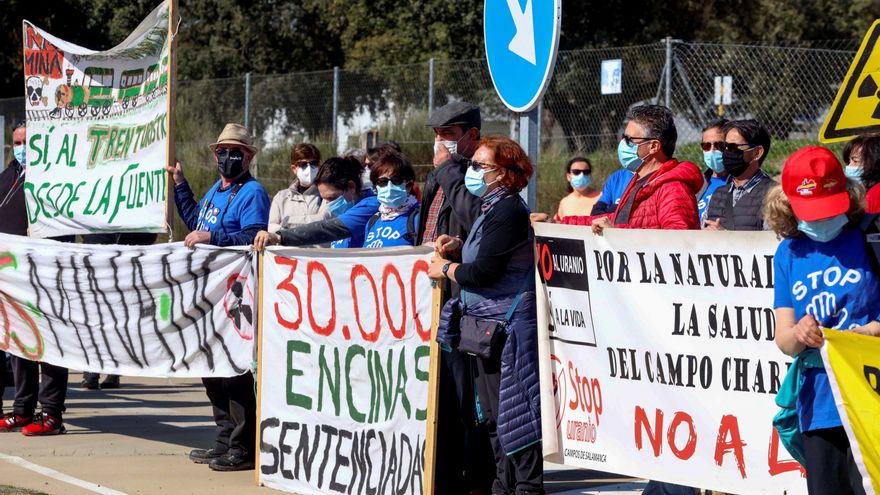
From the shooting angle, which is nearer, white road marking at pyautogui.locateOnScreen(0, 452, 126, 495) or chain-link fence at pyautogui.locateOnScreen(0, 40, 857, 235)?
white road marking at pyautogui.locateOnScreen(0, 452, 126, 495)

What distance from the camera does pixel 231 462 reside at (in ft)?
24.6

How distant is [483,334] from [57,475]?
9.96 feet

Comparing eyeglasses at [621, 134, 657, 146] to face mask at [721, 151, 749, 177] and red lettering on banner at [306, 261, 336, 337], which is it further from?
red lettering on banner at [306, 261, 336, 337]

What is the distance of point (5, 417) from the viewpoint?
358 inches

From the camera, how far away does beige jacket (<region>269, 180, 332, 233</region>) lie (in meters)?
8.60

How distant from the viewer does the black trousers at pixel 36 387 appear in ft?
28.9

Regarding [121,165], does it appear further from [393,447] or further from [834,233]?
[834,233]

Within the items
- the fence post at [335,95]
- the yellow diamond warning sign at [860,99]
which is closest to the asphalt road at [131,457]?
the yellow diamond warning sign at [860,99]

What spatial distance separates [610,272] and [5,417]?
531cm

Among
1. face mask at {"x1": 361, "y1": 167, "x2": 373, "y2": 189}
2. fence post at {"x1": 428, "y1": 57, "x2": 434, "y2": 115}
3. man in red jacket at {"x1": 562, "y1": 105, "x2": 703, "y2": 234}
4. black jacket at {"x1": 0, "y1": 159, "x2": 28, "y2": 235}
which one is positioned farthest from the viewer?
fence post at {"x1": 428, "y1": 57, "x2": 434, "y2": 115}

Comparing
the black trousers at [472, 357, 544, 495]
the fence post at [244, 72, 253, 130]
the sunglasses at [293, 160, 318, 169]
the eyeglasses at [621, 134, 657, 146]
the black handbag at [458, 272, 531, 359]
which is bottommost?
the black trousers at [472, 357, 544, 495]

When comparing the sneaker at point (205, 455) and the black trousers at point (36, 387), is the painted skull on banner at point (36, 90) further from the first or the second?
the sneaker at point (205, 455)

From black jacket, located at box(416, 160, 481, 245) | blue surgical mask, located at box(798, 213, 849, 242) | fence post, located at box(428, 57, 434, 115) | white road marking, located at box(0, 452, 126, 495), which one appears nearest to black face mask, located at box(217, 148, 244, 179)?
black jacket, located at box(416, 160, 481, 245)

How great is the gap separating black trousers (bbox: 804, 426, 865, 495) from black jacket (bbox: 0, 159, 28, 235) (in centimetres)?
690
